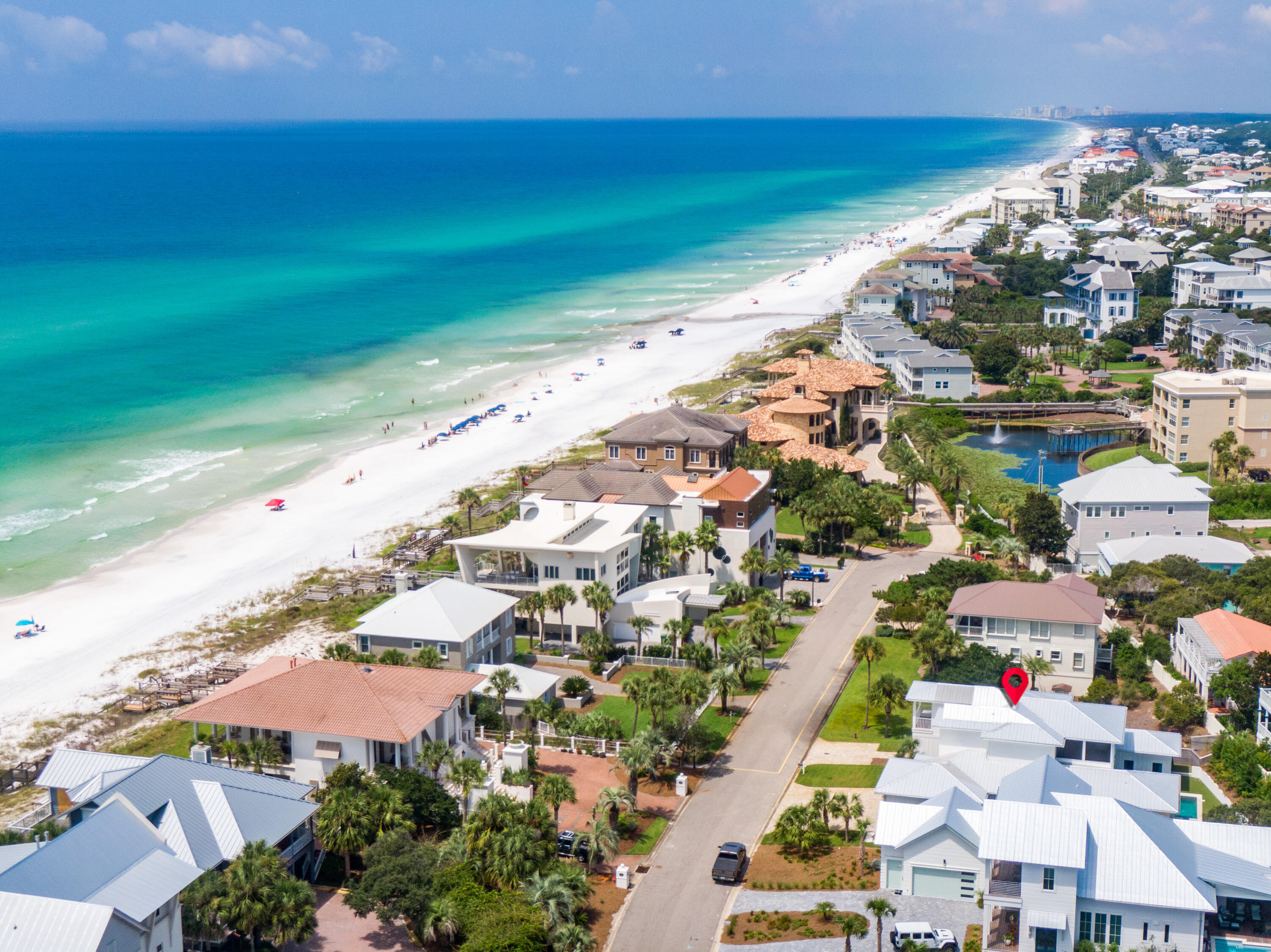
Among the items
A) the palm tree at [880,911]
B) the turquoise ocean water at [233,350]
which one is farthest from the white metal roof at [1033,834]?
the turquoise ocean water at [233,350]

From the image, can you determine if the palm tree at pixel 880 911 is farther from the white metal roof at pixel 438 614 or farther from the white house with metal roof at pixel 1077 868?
the white metal roof at pixel 438 614

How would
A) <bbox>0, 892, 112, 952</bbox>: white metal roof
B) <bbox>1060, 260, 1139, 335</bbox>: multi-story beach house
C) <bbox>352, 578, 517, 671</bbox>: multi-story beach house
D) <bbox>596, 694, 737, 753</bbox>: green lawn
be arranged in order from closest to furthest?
<bbox>0, 892, 112, 952</bbox>: white metal roof → <bbox>596, 694, 737, 753</bbox>: green lawn → <bbox>352, 578, 517, 671</bbox>: multi-story beach house → <bbox>1060, 260, 1139, 335</bbox>: multi-story beach house

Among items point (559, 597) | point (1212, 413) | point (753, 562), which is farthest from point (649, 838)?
point (1212, 413)

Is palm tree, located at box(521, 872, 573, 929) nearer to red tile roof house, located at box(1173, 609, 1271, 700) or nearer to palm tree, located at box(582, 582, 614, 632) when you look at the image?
palm tree, located at box(582, 582, 614, 632)

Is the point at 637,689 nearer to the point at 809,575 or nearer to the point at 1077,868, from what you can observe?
the point at 1077,868

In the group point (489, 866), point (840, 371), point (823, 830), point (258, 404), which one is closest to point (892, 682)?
point (823, 830)

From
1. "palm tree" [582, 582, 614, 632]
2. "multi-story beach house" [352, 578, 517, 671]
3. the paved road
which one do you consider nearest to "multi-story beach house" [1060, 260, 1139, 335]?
the paved road

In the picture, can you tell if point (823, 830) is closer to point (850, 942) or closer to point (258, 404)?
point (850, 942)

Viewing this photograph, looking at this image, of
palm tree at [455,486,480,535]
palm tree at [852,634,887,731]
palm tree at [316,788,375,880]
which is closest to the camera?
palm tree at [316,788,375,880]
